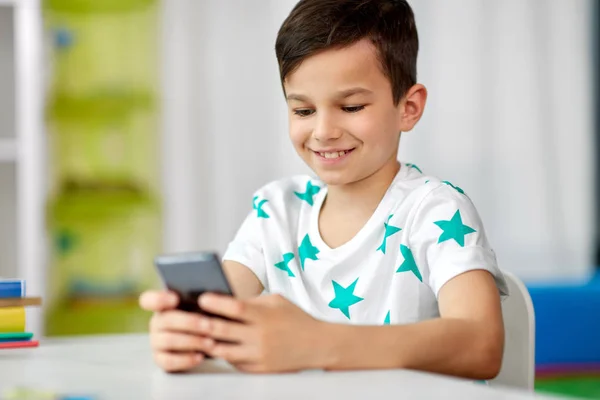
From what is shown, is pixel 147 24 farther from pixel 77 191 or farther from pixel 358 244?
pixel 358 244

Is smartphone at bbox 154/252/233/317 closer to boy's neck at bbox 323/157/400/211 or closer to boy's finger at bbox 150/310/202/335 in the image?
boy's finger at bbox 150/310/202/335

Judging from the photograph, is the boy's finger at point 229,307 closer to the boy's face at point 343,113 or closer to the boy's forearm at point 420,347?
the boy's forearm at point 420,347

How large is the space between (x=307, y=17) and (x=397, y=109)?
0.54ft

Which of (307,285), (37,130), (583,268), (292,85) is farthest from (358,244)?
(583,268)

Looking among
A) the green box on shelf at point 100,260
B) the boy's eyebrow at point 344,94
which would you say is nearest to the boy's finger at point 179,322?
the boy's eyebrow at point 344,94

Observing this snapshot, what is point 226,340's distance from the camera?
2.59ft

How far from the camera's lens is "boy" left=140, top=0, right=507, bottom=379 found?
37.7 inches

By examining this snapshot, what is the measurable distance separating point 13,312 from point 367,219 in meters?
0.45

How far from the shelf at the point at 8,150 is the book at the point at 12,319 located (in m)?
1.94

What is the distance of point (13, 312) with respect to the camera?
3.48 ft

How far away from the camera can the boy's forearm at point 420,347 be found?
2.61 feet

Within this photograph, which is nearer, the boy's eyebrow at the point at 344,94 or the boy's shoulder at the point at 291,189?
the boy's eyebrow at the point at 344,94

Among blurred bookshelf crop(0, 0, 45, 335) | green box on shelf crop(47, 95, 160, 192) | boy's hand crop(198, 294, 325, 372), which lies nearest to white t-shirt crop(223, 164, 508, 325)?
boy's hand crop(198, 294, 325, 372)

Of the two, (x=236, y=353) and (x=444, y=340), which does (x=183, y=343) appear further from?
(x=444, y=340)
